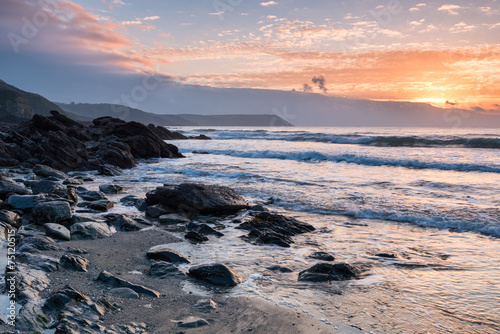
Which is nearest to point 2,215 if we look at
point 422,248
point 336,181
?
point 422,248

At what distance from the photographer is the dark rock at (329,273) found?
4.45 metres

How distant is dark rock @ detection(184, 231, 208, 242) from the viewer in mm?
6117

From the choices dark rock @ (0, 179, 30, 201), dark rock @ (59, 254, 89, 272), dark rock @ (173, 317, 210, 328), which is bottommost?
dark rock @ (173, 317, 210, 328)

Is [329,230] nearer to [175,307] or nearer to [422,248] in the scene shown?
[422,248]

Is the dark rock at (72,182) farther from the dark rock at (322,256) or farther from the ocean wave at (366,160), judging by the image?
the ocean wave at (366,160)

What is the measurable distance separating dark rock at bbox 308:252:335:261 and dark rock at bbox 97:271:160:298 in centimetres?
257

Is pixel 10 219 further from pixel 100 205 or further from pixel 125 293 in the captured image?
pixel 125 293

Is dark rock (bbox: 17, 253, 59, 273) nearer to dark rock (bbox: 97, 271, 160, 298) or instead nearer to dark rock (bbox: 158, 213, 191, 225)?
dark rock (bbox: 97, 271, 160, 298)

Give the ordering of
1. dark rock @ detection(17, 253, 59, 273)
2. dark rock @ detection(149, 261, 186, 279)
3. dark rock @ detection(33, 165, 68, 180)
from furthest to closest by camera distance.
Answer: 1. dark rock @ detection(33, 165, 68, 180)
2. dark rock @ detection(149, 261, 186, 279)
3. dark rock @ detection(17, 253, 59, 273)

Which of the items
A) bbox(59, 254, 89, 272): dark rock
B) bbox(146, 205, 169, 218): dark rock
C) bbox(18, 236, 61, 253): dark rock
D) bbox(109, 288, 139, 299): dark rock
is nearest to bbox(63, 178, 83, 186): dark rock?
bbox(146, 205, 169, 218): dark rock

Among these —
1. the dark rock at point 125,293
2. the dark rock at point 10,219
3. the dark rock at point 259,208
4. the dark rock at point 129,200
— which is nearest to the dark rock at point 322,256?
the dark rock at point 125,293

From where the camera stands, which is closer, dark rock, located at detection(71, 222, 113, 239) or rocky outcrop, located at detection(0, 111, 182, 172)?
dark rock, located at detection(71, 222, 113, 239)

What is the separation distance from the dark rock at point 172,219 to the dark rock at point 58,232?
2.07 m

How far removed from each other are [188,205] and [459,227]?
601cm
